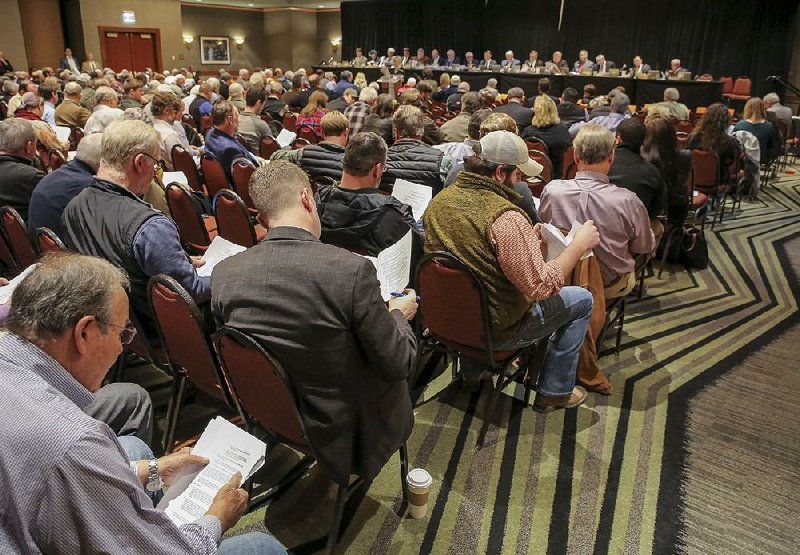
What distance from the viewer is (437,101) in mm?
11227

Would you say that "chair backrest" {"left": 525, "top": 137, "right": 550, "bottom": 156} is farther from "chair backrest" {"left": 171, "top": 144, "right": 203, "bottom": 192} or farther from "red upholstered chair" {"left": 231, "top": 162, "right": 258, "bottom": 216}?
"chair backrest" {"left": 171, "top": 144, "right": 203, "bottom": 192}

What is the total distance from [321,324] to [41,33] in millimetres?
20723

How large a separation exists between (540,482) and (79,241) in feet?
7.20

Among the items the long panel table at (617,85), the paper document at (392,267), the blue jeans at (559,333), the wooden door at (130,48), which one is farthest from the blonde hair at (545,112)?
the wooden door at (130,48)

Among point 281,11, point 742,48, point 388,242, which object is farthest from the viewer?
point 281,11

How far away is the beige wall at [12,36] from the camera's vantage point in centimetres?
1636

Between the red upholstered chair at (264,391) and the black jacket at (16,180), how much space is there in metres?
2.42

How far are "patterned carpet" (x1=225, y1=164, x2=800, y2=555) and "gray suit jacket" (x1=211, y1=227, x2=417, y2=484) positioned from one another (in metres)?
0.55

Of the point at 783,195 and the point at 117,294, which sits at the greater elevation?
the point at 117,294

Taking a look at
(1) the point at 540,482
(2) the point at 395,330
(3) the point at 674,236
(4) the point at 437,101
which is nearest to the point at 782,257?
(3) the point at 674,236

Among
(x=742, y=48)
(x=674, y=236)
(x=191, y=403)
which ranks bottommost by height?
(x=191, y=403)

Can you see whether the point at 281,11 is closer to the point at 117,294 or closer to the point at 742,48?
the point at 742,48

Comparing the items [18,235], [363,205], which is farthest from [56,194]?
[363,205]

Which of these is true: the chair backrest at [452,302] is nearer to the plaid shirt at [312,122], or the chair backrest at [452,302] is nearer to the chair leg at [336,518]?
the chair leg at [336,518]
